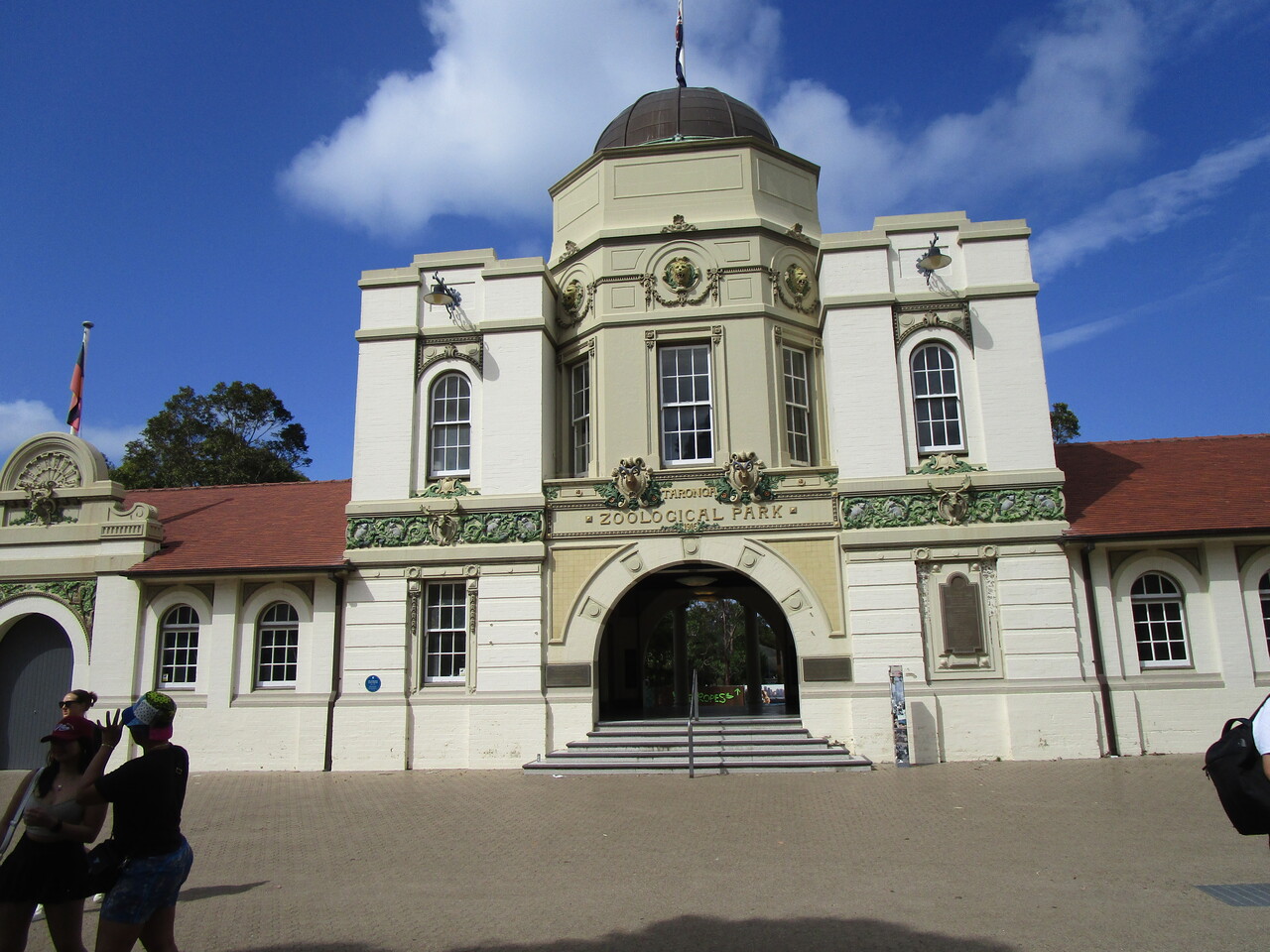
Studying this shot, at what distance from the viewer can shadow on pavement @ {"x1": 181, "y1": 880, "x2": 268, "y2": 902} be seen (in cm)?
798

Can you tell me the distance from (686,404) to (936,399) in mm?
4651

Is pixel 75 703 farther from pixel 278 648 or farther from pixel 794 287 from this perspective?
pixel 794 287

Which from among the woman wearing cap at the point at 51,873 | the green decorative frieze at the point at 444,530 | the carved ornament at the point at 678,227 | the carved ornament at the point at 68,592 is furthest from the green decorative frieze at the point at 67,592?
the woman wearing cap at the point at 51,873

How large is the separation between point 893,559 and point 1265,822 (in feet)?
38.7

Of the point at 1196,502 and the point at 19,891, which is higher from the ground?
the point at 1196,502

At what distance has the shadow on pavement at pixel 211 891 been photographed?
26.2 ft

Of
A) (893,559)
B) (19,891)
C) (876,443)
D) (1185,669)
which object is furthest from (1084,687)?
(19,891)

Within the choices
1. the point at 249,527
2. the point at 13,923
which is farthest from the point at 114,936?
the point at 249,527

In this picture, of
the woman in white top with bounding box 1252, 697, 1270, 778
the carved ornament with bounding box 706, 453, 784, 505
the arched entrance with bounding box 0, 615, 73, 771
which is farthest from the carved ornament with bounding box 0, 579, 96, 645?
the woman in white top with bounding box 1252, 697, 1270, 778

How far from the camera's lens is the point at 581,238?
1927 cm

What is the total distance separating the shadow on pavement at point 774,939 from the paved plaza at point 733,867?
22 millimetres

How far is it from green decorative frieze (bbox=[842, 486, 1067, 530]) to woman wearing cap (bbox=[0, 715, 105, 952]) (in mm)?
13100

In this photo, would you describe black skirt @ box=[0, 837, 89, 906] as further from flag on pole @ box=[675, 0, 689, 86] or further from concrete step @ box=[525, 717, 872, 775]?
flag on pole @ box=[675, 0, 689, 86]

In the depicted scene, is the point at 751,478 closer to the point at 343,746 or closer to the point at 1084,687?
the point at 1084,687
